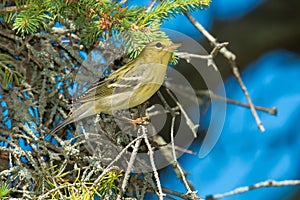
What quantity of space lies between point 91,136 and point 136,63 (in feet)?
0.82

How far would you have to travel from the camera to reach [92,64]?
2.12m

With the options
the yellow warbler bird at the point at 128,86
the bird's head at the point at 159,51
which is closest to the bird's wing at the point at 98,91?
the yellow warbler bird at the point at 128,86

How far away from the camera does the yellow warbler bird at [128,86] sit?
77.8 inches

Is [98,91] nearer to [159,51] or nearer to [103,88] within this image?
[103,88]

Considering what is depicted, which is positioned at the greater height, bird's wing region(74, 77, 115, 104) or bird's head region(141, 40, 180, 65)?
bird's head region(141, 40, 180, 65)

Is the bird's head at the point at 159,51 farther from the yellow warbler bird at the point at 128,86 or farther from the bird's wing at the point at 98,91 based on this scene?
the bird's wing at the point at 98,91

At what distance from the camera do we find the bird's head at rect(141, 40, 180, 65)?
1.92 metres

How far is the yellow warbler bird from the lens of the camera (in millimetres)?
1976

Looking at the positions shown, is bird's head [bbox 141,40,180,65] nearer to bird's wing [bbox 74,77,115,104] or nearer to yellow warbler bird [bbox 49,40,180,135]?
yellow warbler bird [bbox 49,40,180,135]

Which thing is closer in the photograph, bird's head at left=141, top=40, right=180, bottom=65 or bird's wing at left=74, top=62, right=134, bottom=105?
bird's head at left=141, top=40, right=180, bottom=65

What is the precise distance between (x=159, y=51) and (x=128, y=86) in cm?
15

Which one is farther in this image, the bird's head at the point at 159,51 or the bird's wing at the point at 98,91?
the bird's wing at the point at 98,91

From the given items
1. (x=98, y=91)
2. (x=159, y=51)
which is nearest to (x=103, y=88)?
(x=98, y=91)

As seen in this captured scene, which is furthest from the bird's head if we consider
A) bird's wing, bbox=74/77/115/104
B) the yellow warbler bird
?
bird's wing, bbox=74/77/115/104
